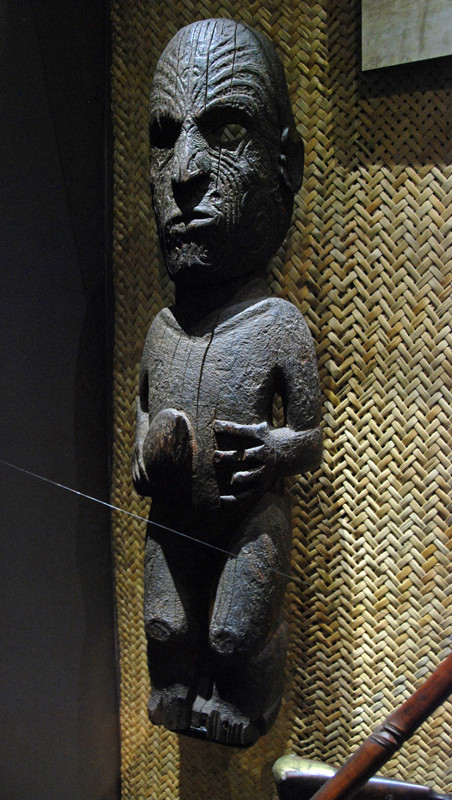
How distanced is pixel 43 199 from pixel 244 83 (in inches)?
19.8

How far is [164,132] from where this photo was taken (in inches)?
46.7

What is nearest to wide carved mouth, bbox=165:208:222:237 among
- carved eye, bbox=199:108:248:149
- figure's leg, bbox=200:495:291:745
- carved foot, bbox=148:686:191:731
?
carved eye, bbox=199:108:248:149

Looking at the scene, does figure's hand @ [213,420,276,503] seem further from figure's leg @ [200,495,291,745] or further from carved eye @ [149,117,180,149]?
carved eye @ [149,117,180,149]

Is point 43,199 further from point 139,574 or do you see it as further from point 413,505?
point 413,505

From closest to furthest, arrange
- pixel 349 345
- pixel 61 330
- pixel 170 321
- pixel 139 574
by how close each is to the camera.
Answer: pixel 170 321 → pixel 349 345 → pixel 61 330 → pixel 139 574

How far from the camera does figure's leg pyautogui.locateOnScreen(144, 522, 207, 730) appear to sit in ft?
3.84

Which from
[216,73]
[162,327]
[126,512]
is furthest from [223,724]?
[216,73]

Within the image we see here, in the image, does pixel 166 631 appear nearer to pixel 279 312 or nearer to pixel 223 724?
pixel 223 724

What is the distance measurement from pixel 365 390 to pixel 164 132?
594 millimetres

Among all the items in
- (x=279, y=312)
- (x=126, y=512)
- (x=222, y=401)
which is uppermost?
(x=279, y=312)

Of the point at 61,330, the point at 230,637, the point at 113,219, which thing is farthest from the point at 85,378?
the point at 230,637

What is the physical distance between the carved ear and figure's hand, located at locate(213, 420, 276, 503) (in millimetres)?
425

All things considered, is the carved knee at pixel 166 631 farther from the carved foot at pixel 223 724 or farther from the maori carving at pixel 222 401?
the carved foot at pixel 223 724

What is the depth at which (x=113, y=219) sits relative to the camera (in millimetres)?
1594
